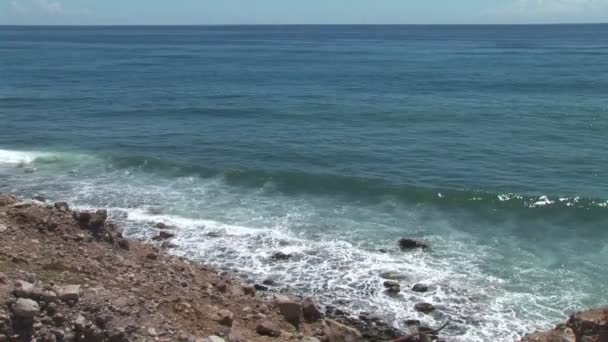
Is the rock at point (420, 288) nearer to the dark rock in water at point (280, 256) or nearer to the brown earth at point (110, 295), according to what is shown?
the brown earth at point (110, 295)

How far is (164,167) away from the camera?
140 feet

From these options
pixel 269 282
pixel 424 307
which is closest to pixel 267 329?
pixel 269 282

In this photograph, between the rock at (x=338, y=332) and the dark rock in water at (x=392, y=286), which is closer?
the rock at (x=338, y=332)

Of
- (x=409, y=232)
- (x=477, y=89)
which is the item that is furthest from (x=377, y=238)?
(x=477, y=89)

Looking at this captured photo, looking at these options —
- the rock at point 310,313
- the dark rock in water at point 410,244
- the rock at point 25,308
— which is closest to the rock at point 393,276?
the dark rock in water at point 410,244

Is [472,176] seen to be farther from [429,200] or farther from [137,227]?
[137,227]

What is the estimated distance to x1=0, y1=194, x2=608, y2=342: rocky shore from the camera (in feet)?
48.4

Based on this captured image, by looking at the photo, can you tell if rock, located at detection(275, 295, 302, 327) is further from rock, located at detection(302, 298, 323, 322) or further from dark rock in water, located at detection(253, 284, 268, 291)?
dark rock in water, located at detection(253, 284, 268, 291)

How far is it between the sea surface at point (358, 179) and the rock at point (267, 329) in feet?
16.5

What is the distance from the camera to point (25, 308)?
563 inches

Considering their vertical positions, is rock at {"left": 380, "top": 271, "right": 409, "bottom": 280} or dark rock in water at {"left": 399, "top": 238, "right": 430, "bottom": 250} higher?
dark rock in water at {"left": 399, "top": 238, "right": 430, "bottom": 250}

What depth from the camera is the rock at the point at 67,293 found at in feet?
49.8

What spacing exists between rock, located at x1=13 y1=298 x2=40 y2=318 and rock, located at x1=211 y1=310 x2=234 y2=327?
5116 millimetres

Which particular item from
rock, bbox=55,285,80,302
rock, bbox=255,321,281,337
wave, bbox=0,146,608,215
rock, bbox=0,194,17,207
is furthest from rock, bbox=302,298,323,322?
wave, bbox=0,146,608,215
